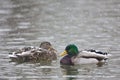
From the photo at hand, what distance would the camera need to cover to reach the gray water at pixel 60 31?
1691cm

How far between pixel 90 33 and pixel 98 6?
7.22m

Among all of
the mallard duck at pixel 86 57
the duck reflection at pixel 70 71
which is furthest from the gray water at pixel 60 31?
the mallard duck at pixel 86 57

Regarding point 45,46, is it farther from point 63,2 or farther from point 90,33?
point 63,2

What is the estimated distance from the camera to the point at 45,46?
62.8ft

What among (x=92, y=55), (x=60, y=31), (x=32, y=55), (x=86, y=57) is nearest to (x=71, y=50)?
(x=86, y=57)

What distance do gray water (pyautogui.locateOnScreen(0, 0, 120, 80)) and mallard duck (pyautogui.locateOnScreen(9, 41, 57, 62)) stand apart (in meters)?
0.25

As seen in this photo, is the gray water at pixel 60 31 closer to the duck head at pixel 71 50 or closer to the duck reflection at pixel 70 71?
the duck reflection at pixel 70 71

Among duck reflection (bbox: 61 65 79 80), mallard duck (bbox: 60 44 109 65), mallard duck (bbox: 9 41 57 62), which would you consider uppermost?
mallard duck (bbox: 9 41 57 62)

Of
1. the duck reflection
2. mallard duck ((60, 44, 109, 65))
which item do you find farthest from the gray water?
mallard duck ((60, 44, 109, 65))

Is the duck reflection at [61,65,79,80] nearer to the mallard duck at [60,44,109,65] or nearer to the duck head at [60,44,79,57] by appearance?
the mallard duck at [60,44,109,65]

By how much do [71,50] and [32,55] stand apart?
1.03 m

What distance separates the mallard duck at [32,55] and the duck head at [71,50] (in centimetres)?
32

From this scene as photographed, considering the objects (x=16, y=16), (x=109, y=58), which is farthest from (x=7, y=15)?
(x=109, y=58)

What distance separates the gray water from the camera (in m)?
16.9
